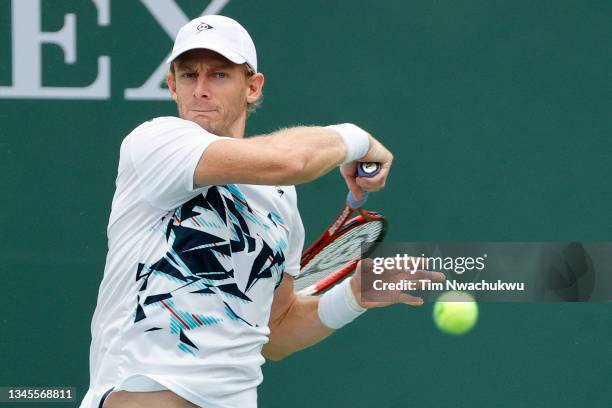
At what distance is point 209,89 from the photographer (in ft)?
9.23

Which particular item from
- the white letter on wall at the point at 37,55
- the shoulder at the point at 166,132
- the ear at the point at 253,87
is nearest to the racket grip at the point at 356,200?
the ear at the point at 253,87

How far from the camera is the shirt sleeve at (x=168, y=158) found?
258 centimetres

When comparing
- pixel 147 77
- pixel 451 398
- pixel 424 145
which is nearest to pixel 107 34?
pixel 147 77

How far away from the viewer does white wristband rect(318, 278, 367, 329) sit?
10.9ft

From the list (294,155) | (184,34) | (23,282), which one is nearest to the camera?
(294,155)

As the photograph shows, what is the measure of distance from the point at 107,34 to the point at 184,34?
1.32 meters

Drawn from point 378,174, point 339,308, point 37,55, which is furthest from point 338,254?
point 37,55

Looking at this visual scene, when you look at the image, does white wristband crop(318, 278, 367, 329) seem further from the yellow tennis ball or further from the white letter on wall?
the white letter on wall

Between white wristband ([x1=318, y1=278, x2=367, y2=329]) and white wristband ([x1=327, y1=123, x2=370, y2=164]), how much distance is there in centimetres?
60

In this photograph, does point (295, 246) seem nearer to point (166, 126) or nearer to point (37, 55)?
point (166, 126)

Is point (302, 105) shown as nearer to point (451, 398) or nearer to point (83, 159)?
point (83, 159)

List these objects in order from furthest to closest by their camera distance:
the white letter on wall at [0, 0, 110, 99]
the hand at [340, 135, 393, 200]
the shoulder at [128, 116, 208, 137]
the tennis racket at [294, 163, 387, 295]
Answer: the white letter on wall at [0, 0, 110, 99] < the tennis racket at [294, 163, 387, 295] < the hand at [340, 135, 393, 200] < the shoulder at [128, 116, 208, 137]

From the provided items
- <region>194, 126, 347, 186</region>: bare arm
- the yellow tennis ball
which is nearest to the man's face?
<region>194, 126, 347, 186</region>: bare arm

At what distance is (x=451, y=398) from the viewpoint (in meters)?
4.15
